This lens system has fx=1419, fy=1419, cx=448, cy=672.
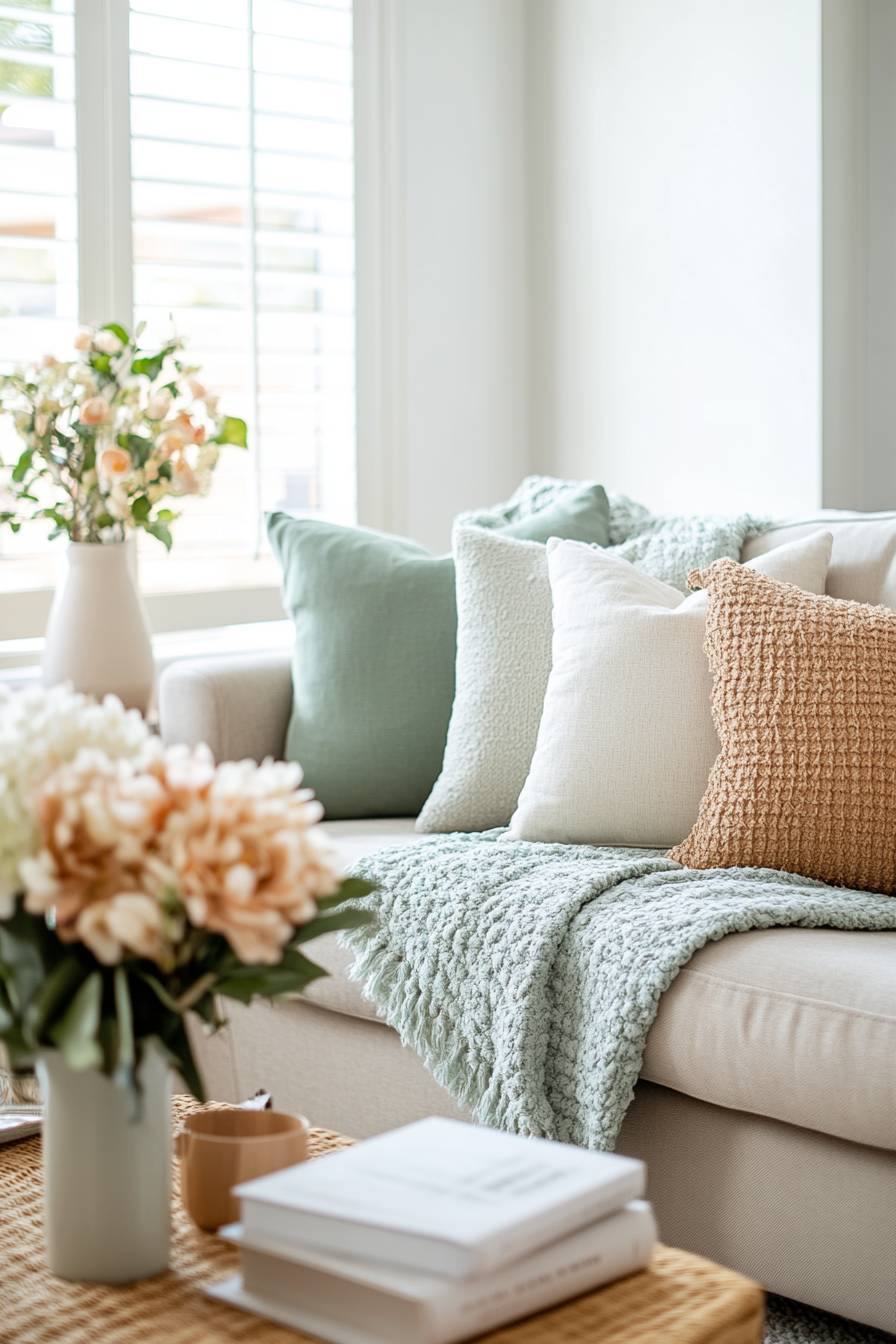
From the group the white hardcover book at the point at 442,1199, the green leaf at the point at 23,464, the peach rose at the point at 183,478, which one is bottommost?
the white hardcover book at the point at 442,1199

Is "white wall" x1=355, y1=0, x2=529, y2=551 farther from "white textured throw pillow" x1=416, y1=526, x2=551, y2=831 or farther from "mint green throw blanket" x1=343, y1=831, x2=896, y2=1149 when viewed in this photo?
"mint green throw blanket" x1=343, y1=831, x2=896, y2=1149

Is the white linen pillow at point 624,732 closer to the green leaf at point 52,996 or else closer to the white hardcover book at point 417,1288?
the white hardcover book at point 417,1288

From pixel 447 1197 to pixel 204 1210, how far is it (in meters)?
0.27

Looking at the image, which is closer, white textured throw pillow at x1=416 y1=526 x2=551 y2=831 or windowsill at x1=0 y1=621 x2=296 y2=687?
white textured throw pillow at x1=416 y1=526 x2=551 y2=831

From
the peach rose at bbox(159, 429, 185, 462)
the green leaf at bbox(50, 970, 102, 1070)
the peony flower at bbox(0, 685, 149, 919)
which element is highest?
the peach rose at bbox(159, 429, 185, 462)

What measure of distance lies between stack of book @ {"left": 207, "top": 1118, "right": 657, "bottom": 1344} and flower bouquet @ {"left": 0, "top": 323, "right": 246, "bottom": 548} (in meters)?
1.53

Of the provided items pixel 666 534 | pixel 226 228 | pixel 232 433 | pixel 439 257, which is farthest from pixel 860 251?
pixel 232 433

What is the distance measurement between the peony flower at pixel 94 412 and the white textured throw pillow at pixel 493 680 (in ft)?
1.96

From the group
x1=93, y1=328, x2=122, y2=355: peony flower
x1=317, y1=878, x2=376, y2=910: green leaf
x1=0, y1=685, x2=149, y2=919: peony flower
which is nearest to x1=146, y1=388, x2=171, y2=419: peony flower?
x1=93, y1=328, x2=122, y2=355: peony flower

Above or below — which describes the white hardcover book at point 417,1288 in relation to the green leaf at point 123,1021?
below

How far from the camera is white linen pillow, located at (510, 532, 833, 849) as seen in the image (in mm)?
1855

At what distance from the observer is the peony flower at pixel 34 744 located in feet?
2.73

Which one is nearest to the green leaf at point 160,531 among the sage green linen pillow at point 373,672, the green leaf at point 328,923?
the sage green linen pillow at point 373,672

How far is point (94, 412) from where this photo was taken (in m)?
2.23
